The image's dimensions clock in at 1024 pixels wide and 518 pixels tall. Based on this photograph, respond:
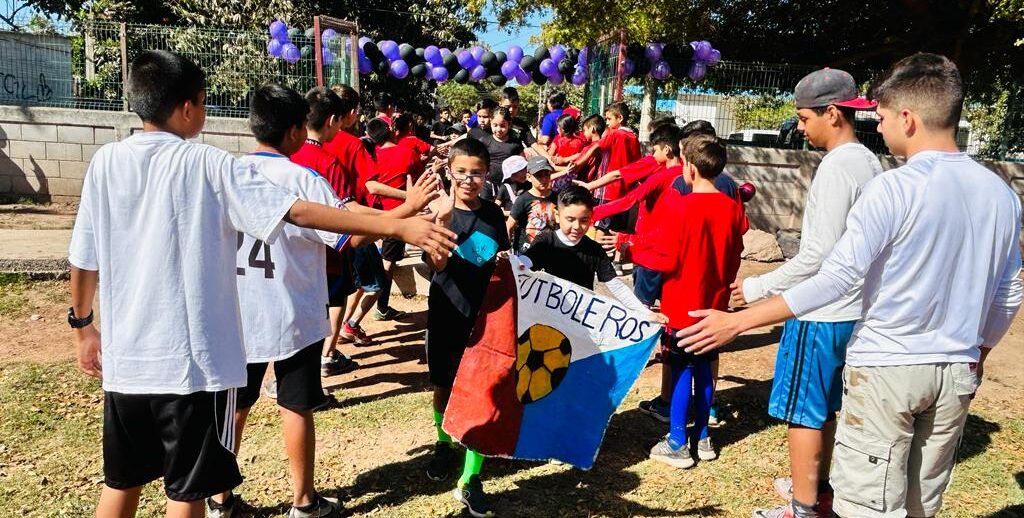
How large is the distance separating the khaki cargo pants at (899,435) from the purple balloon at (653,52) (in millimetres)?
9682

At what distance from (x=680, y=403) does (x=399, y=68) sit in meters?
10.6

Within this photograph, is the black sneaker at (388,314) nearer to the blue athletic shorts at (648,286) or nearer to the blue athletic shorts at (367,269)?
the blue athletic shorts at (367,269)

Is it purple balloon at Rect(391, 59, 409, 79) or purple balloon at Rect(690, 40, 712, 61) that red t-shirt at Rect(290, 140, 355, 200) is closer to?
purple balloon at Rect(690, 40, 712, 61)

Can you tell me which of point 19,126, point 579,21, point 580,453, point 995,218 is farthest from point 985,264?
point 19,126

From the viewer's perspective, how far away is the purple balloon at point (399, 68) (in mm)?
13367

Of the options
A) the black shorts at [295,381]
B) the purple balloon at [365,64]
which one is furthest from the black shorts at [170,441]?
the purple balloon at [365,64]

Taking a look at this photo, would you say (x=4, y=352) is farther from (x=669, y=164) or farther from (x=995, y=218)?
(x=995, y=218)

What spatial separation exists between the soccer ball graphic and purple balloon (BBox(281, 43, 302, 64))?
30.1 ft

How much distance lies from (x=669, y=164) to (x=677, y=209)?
1.69 m

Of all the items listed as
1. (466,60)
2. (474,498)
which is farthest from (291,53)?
(474,498)

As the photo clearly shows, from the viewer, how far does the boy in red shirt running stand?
405 cm

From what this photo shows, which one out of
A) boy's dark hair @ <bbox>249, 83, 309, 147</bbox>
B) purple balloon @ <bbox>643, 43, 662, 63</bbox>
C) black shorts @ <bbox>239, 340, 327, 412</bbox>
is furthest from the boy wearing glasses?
purple balloon @ <bbox>643, 43, 662, 63</bbox>

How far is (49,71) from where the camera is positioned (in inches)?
514

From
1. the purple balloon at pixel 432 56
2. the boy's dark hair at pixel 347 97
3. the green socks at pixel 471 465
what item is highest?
the purple balloon at pixel 432 56
